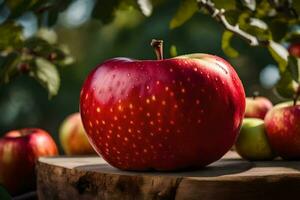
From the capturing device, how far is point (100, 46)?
22.8ft

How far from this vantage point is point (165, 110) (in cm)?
99

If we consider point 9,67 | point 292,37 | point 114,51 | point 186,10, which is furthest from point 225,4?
point 114,51

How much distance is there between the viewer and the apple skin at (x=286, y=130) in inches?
47.0

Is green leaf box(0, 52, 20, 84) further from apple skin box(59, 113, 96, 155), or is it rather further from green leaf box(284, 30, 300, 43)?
green leaf box(284, 30, 300, 43)

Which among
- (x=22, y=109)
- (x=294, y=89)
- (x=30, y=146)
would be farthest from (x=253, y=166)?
(x=22, y=109)

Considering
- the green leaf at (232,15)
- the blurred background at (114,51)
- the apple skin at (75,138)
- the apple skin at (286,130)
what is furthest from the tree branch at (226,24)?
the blurred background at (114,51)

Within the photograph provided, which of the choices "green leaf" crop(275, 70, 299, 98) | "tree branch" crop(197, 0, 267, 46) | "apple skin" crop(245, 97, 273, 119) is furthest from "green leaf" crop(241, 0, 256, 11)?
"apple skin" crop(245, 97, 273, 119)

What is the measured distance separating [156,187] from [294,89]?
50 cm

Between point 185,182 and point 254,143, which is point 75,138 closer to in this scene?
point 254,143

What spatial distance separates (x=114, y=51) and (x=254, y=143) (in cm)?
557

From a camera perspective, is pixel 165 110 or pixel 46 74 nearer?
pixel 165 110

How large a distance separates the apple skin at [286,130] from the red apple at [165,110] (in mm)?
183

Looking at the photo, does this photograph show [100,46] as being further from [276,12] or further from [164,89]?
[164,89]

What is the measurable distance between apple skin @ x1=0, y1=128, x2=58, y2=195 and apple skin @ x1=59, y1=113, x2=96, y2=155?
4.4 inches
